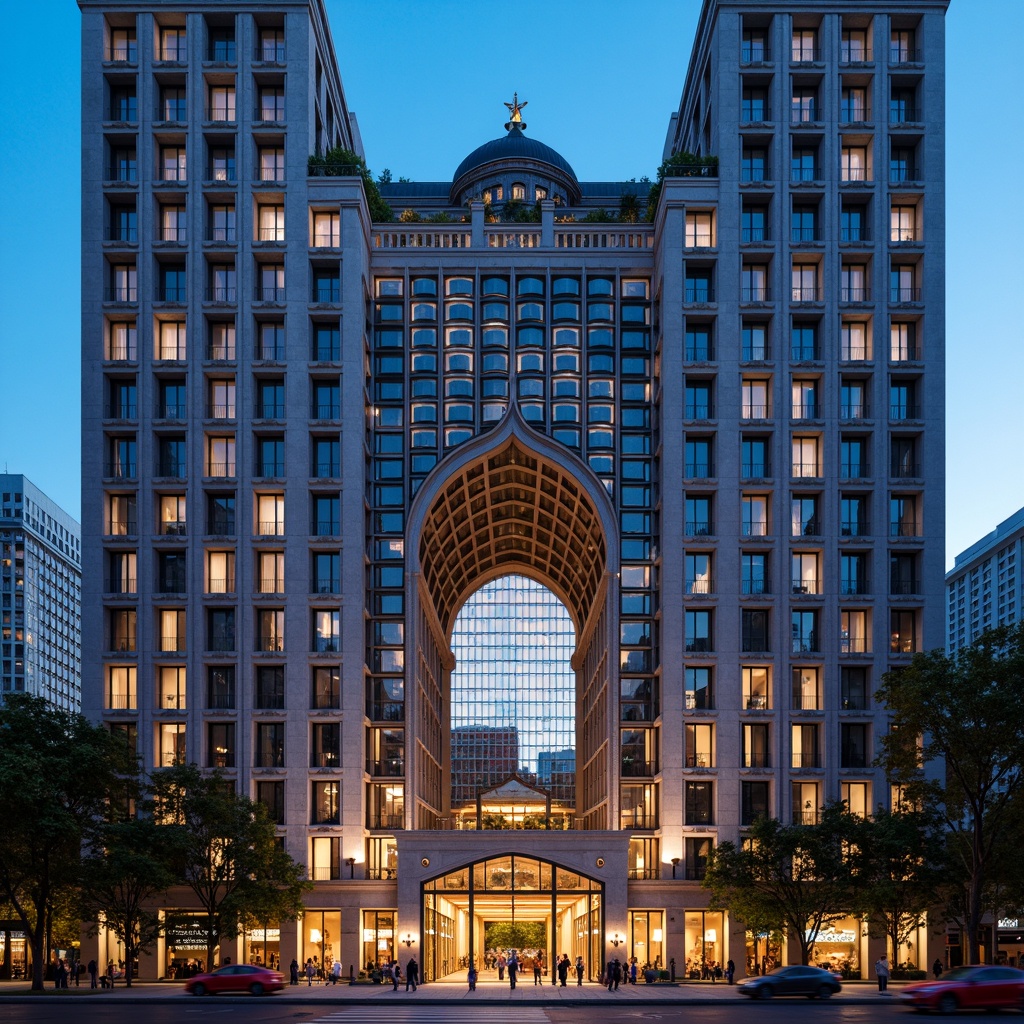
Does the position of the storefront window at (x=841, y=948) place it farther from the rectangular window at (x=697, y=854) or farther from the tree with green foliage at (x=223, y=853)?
the tree with green foliage at (x=223, y=853)

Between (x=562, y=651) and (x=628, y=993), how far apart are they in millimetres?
106142

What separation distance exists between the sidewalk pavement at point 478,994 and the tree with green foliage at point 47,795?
518cm

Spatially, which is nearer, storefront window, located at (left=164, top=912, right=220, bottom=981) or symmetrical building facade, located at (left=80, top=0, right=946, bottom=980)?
storefront window, located at (left=164, top=912, right=220, bottom=981)

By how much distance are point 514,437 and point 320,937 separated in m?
36.4

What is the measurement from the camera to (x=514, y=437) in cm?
8356

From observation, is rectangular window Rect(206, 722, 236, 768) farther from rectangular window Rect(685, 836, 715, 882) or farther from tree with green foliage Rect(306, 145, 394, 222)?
tree with green foliage Rect(306, 145, 394, 222)

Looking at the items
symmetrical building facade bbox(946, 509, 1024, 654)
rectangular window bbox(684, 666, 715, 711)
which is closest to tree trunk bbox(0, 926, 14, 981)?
rectangular window bbox(684, 666, 715, 711)

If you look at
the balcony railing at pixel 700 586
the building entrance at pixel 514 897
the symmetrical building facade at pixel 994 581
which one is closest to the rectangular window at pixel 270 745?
the building entrance at pixel 514 897

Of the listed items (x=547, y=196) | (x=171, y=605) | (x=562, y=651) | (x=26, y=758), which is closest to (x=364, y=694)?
(x=171, y=605)

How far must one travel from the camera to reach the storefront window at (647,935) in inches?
2923

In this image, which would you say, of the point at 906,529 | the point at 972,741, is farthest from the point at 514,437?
the point at 972,741

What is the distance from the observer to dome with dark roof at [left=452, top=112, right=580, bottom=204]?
380 ft

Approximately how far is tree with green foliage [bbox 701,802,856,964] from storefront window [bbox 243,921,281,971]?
2784cm

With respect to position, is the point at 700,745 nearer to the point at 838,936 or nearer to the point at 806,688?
the point at 806,688
